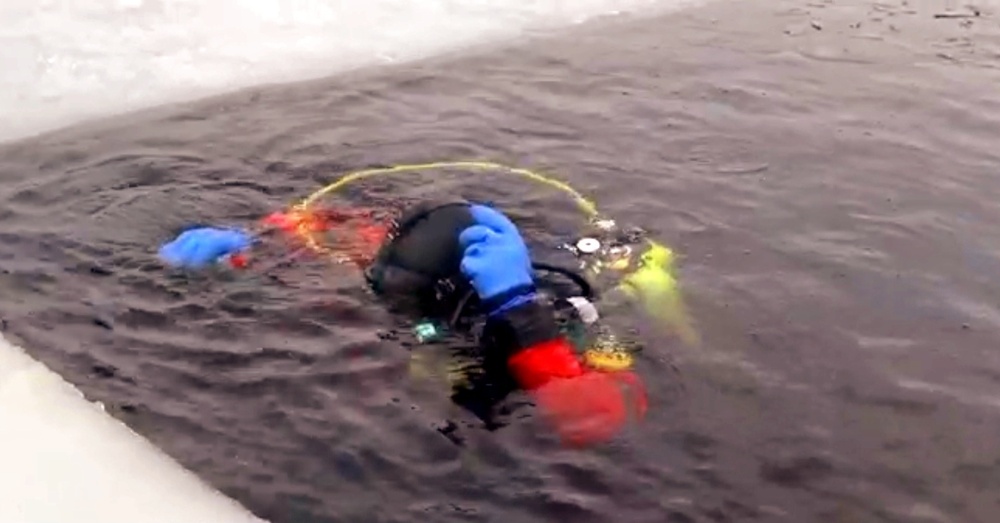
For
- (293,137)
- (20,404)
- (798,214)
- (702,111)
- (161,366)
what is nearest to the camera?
(20,404)

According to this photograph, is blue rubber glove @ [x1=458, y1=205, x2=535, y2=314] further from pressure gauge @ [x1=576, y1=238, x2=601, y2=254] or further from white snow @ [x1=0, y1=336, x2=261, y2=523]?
white snow @ [x1=0, y1=336, x2=261, y2=523]

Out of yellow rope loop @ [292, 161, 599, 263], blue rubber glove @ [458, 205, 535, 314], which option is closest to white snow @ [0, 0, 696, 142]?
yellow rope loop @ [292, 161, 599, 263]

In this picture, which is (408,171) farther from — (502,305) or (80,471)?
(80,471)

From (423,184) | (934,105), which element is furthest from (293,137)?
(934,105)

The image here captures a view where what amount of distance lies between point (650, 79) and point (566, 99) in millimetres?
488

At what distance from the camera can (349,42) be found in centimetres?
637

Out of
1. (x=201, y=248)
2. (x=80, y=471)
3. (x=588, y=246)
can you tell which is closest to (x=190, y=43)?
(x=201, y=248)

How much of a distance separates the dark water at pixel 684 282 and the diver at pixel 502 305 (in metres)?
0.11

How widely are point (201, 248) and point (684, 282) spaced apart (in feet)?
5.31

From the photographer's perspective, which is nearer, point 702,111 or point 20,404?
point 20,404

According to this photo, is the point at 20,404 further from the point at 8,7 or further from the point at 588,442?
the point at 8,7

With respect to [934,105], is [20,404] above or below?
below

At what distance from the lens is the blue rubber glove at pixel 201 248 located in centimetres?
422

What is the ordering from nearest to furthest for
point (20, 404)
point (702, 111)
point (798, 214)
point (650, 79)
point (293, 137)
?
point (20, 404) → point (798, 214) → point (293, 137) → point (702, 111) → point (650, 79)
